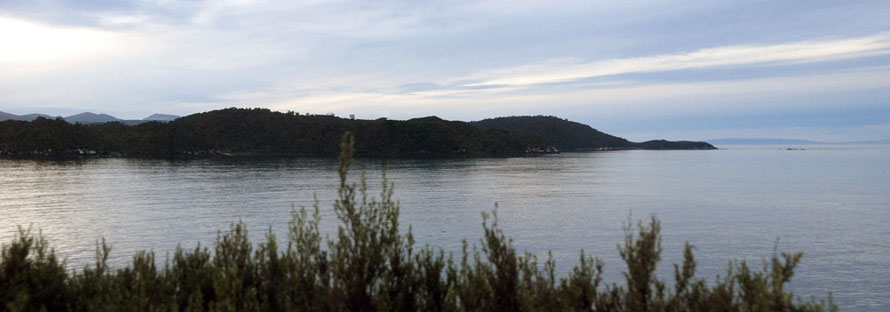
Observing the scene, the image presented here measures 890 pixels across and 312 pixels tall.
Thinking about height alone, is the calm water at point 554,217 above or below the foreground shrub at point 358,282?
below

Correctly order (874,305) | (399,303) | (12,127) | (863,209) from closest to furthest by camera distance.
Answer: (399,303)
(874,305)
(863,209)
(12,127)

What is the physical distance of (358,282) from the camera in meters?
8.27

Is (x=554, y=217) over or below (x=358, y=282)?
below

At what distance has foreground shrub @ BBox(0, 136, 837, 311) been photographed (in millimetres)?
8211

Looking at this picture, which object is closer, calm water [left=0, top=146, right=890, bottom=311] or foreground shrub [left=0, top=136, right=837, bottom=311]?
foreground shrub [left=0, top=136, right=837, bottom=311]

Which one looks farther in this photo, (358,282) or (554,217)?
(554,217)

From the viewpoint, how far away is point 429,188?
205ft

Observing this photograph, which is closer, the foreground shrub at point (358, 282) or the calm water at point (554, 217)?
the foreground shrub at point (358, 282)

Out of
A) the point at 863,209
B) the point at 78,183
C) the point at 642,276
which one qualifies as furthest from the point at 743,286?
the point at 78,183

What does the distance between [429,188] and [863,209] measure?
40.8 m

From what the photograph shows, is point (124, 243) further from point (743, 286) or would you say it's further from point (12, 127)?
point (12, 127)

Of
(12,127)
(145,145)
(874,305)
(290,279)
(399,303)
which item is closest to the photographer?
(399,303)

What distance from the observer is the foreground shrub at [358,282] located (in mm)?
8211

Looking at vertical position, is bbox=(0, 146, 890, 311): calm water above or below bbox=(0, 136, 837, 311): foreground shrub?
below
